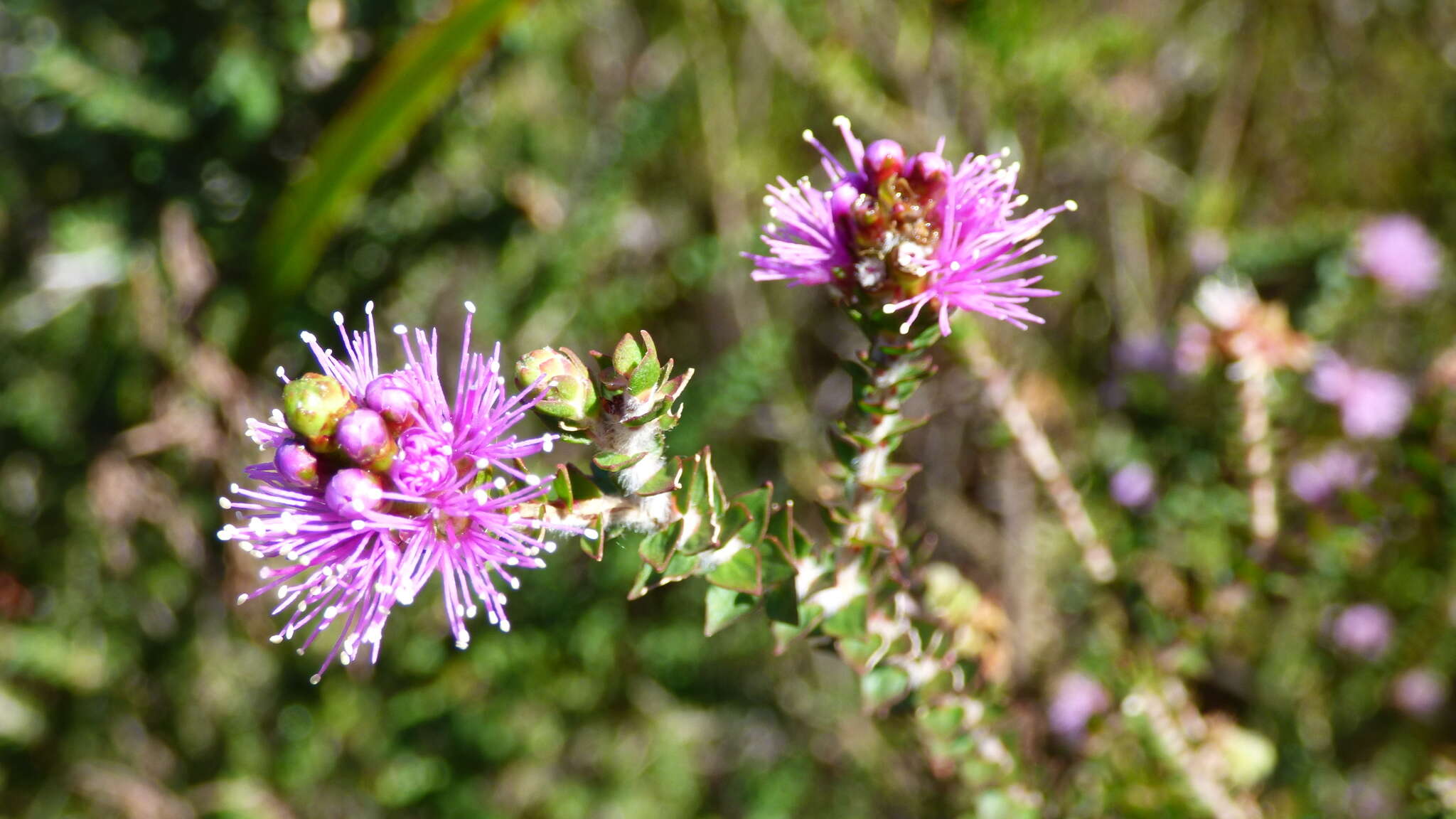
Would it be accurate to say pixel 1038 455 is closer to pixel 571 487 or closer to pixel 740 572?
pixel 740 572

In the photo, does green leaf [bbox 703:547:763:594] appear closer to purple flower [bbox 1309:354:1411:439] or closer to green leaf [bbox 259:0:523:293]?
green leaf [bbox 259:0:523:293]

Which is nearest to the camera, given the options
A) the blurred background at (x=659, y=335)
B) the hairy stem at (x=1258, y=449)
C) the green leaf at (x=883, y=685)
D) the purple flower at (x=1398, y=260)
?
the green leaf at (x=883, y=685)

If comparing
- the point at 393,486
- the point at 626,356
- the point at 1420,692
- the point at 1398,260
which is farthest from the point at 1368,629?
the point at 393,486

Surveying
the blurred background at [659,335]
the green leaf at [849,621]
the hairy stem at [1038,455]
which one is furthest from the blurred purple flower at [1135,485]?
the green leaf at [849,621]

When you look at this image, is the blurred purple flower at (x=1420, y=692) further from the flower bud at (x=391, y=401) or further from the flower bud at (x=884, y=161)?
the flower bud at (x=391, y=401)

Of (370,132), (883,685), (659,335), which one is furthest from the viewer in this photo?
(659,335)

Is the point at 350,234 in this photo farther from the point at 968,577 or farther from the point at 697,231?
the point at 968,577
